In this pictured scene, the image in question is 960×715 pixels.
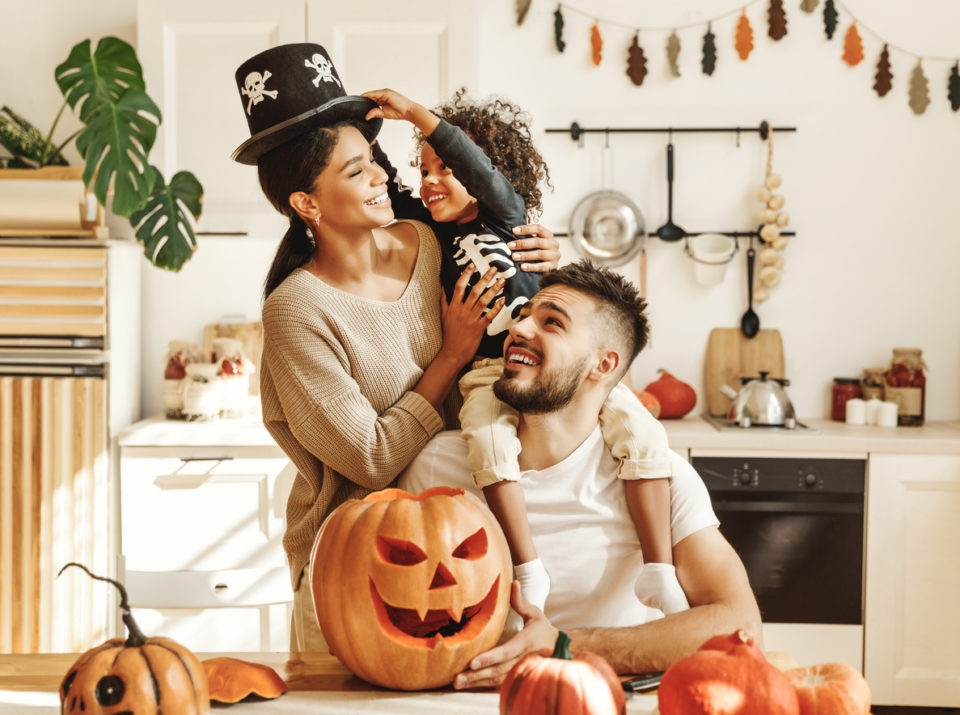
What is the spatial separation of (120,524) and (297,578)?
1506mm

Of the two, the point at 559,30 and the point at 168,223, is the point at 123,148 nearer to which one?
the point at 168,223

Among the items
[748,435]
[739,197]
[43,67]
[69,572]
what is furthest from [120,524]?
[739,197]

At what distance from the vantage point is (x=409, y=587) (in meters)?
1.08

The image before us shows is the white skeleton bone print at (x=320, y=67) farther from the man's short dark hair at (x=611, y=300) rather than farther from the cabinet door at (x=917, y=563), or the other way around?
the cabinet door at (x=917, y=563)

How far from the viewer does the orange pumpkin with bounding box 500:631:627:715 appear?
35.1 inches

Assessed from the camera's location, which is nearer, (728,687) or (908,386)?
(728,687)

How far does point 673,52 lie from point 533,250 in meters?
2.04

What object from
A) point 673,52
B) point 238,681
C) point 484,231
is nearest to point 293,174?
point 484,231

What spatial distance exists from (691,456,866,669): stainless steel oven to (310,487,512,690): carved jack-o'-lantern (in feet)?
6.26

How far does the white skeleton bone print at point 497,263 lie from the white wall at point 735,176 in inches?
71.8

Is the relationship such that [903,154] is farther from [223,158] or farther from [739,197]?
[223,158]

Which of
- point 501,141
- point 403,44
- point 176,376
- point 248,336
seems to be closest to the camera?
point 501,141

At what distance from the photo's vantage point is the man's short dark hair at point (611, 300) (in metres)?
1.51

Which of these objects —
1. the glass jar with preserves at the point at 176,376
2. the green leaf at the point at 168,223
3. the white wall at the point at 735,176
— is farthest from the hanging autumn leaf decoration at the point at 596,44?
the glass jar with preserves at the point at 176,376
